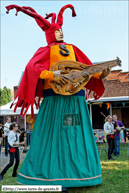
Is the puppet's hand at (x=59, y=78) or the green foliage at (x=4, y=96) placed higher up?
the green foliage at (x=4, y=96)

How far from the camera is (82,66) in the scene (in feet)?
11.2

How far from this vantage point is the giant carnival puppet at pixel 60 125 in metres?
3.20

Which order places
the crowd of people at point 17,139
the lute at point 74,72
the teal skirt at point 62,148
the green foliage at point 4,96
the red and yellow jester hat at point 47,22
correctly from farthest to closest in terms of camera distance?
the green foliage at point 4,96 → the crowd of people at point 17,139 → the red and yellow jester hat at point 47,22 → the lute at point 74,72 → the teal skirt at point 62,148

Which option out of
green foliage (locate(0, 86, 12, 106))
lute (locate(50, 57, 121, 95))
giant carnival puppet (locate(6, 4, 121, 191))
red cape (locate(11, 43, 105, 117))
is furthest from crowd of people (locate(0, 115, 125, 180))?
green foliage (locate(0, 86, 12, 106))

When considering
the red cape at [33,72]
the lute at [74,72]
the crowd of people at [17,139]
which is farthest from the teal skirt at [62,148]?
the crowd of people at [17,139]

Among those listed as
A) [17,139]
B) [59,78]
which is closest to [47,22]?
[59,78]

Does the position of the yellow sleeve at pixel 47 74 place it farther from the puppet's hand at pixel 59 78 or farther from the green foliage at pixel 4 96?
the green foliage at pixel 4 96

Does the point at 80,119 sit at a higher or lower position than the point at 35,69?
lower

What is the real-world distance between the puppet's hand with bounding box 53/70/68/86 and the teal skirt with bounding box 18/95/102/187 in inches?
13.5

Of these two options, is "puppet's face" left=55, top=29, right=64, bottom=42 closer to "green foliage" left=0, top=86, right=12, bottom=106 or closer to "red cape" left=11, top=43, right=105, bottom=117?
"red cape" left=11, top=43, right=105, bottom=117

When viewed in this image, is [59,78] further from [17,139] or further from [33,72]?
[17,139]

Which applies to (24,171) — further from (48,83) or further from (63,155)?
(48,83)

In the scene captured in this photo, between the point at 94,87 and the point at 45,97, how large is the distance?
3.37ft

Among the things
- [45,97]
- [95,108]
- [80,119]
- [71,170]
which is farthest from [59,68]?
[95,108]
